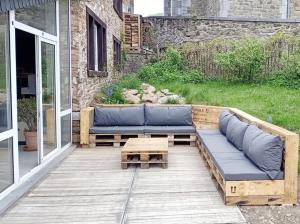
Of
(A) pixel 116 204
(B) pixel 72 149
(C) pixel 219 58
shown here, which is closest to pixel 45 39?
(B) pixel 72 149

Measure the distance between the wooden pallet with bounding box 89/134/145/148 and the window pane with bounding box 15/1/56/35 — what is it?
2299mm

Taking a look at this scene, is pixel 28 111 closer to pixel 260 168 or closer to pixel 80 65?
pixel 80 65

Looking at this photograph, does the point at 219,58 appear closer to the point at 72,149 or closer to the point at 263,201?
the point at 72,149

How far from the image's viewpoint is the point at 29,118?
20.6 feet

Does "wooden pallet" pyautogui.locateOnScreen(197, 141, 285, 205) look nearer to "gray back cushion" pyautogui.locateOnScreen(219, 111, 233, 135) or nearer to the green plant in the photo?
"gray back cushion" pyautogui.locateOnScreen(219, 111, 233, 135)

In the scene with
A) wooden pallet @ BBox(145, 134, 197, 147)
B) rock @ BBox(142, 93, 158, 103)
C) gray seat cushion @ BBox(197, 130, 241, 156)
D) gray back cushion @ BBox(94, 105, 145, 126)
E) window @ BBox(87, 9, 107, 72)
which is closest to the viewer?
gray seat cushion @ BBox(197, 130, 241, 156)

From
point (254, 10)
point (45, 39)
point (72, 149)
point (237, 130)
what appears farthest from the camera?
point (254, 10)

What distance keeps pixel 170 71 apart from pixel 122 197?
9.39 m

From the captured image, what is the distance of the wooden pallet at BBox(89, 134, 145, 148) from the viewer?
772 cm

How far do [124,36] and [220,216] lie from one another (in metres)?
12.0

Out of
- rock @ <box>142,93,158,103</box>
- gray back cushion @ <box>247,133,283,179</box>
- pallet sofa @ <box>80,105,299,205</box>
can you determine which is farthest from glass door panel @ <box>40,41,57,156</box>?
rock @ <box>142,93,158,103</box>

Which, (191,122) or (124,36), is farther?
(124,36)

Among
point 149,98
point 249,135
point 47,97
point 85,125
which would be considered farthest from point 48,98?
point 149,98

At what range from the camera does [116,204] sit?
430 centimetres
